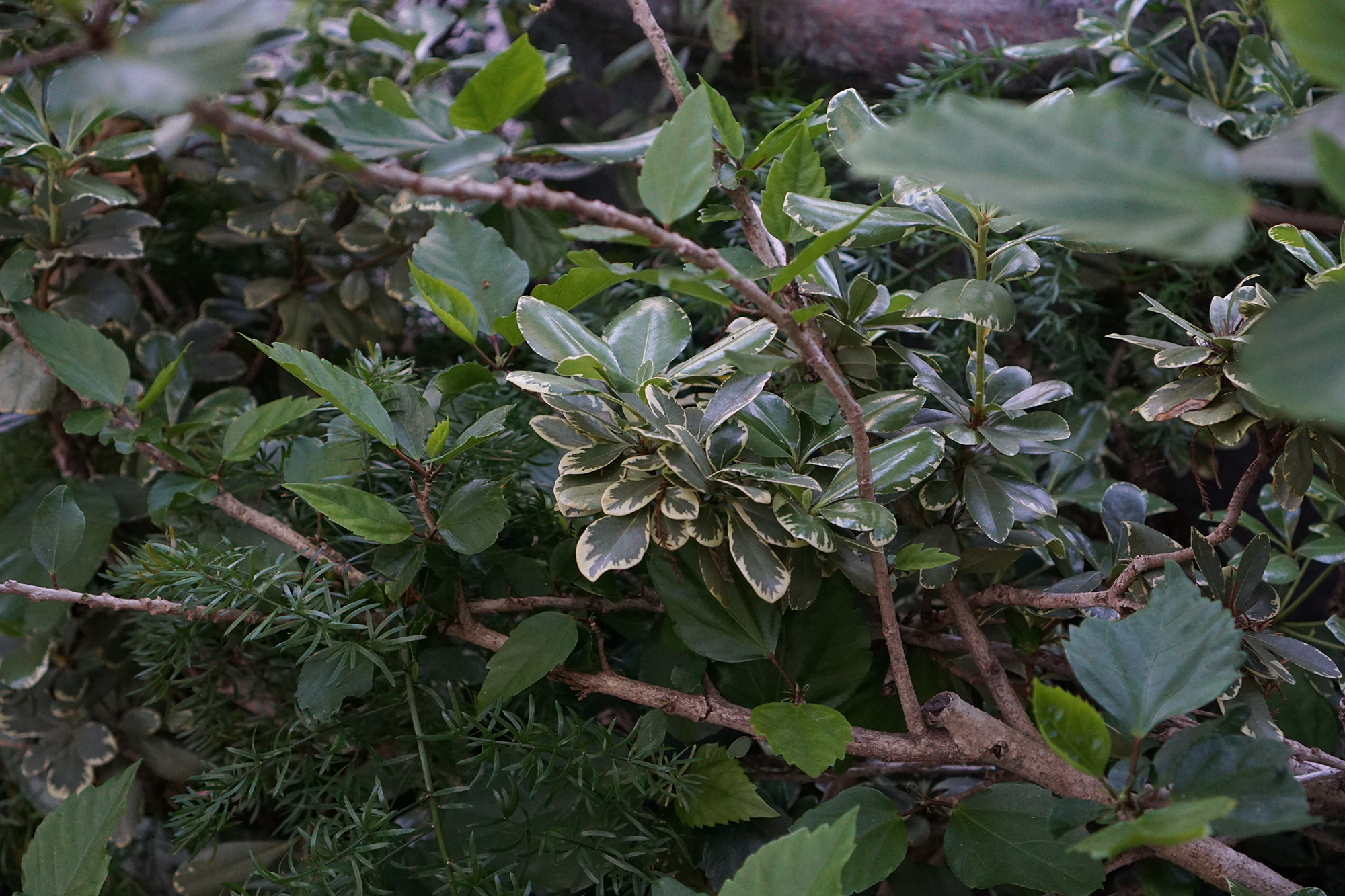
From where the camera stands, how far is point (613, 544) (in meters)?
0.48

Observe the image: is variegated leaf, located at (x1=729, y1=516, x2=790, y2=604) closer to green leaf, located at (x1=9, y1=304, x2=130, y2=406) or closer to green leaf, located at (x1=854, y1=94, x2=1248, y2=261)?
green leaf, located at (x1=854, y1=94, x2=1248, y2=261)

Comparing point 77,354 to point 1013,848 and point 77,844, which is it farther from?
point 1013,848

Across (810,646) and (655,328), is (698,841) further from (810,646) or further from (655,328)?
(655,328)

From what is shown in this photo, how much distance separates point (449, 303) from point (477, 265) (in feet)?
0.20

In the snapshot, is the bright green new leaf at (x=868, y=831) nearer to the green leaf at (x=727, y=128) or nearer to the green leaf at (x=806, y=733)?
the green leaf at (x=806, y=733)

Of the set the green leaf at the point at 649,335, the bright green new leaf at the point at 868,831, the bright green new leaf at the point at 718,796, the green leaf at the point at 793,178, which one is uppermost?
the green leaf at the point at 793,178

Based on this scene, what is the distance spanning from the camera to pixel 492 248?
0.62 meters

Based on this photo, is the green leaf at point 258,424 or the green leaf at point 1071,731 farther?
the green leaf at point 258,424

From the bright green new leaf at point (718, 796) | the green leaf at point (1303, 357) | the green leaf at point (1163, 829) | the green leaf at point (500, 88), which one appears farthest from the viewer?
the bright green new leaf at point (718, 796)

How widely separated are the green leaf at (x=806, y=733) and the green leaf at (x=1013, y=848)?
0.33ft

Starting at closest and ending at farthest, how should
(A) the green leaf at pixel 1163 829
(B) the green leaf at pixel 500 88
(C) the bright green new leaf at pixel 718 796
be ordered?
(A) the green leaf at pixel 1163 829
(B) the green leaf at pixel 500 88
(C) the bright green new leaf at pixel 718 796

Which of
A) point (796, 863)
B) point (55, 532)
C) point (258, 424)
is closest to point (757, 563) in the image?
point (796, 863)

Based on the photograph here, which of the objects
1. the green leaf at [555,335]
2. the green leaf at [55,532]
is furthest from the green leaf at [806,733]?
the green leaf at [55,532]

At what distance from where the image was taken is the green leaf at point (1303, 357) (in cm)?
23
